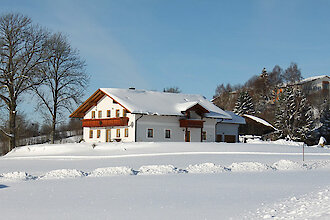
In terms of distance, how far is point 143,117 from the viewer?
42.4 meters

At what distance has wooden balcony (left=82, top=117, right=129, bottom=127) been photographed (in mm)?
42562

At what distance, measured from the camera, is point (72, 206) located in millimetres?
10281

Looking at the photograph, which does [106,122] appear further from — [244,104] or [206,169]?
[244,104]

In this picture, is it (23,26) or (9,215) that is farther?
(23,26)

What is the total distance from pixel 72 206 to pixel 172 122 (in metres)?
34.3

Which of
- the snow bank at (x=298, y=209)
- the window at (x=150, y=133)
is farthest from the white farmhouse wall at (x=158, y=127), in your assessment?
the snow bank at (x=298, y=209)

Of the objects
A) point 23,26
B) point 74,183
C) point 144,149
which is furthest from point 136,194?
point 23,26

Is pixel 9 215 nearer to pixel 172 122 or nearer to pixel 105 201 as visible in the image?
pixel 105 201

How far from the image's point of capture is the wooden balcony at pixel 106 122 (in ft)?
140

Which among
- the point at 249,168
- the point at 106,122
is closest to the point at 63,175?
the point at 249,168

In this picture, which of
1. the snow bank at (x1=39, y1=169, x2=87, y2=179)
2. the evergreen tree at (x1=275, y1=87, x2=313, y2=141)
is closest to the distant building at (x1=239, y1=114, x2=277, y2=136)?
the evergreen tree at (x1=275, y1=87, x2=313, y2=141)

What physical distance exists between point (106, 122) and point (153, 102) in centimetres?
566

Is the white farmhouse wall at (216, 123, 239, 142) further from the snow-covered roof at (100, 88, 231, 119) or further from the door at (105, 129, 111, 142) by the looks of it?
the door at (105, 129, 111, 142)

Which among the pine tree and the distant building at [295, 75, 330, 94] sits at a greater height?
the distant building at [295, 75, 330, 94]
